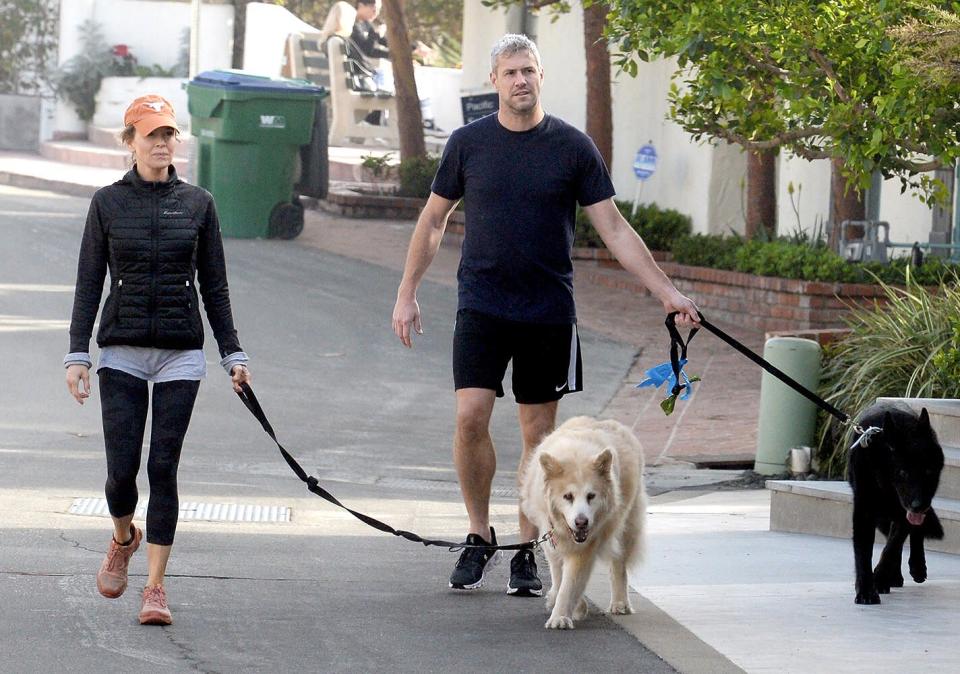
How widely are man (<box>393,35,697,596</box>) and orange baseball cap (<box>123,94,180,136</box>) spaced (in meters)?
1.18

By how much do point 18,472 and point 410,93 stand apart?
49.2 ft

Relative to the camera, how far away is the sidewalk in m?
5.87

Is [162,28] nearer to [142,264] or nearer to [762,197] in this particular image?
[762,197]

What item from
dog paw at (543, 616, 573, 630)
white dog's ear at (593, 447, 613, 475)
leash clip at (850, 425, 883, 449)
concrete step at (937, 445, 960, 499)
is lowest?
dog paw at (543, 616, 573, 630)

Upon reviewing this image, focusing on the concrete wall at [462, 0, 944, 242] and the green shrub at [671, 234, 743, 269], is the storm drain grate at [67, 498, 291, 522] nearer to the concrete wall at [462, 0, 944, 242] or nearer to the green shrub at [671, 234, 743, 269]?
the green shrub at [671, 234, 743, 269]

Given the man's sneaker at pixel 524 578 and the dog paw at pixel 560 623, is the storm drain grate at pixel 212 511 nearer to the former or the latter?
the man's sneaker at pixel 524 578

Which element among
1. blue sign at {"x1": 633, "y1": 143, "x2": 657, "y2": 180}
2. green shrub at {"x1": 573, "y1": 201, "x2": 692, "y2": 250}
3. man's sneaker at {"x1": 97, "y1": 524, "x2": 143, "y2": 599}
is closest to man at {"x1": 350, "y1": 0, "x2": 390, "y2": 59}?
green shrub at {"x1": 573, "y1": 201, "x2": 692, "y2": 250}

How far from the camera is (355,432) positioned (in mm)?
11508

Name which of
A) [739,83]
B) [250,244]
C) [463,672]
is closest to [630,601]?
[463,672]

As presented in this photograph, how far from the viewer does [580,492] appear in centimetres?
618

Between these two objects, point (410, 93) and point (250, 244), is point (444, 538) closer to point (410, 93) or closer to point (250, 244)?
point (250, 244)

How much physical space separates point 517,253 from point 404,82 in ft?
56.5

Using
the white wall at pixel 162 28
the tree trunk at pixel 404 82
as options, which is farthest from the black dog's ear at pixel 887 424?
the white wall at pixel 162 28

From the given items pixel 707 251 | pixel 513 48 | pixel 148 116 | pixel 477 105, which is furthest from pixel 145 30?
pixel 148 116
